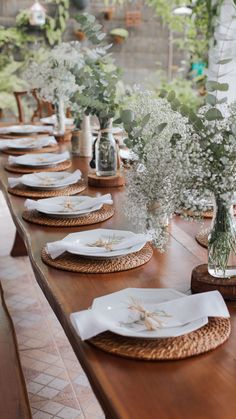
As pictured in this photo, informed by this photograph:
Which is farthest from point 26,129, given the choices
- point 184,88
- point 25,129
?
point 184,88

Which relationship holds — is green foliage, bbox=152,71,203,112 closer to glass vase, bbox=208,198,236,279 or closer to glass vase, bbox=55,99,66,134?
glass vase, bbox=55,99,66,134

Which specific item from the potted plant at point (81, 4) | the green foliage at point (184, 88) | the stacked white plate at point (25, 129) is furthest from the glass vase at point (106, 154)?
the potted plant at point (81, 4)

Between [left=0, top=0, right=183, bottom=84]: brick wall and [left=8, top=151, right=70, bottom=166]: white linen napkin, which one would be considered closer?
[left=8, top=151, right=70, bottom=166]: white linen napkin

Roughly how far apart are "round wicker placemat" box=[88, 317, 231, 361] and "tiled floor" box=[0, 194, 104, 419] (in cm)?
116

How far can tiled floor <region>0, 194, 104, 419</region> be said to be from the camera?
2.17 metres

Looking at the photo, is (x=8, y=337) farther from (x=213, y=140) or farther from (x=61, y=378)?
(x=213, y=140)

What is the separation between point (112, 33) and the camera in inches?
263

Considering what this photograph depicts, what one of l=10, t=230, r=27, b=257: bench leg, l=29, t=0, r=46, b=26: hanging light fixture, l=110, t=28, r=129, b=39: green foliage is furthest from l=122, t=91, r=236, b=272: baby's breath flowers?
l=110, t=28, r=129, b=39: green foliage

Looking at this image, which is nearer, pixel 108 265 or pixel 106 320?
pixel 106 320

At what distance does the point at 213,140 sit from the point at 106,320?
45cm

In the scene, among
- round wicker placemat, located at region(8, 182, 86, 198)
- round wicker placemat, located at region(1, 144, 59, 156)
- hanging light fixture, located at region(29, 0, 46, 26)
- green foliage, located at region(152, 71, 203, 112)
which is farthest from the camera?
green foliage, located at region(152, 71, 203, 112)

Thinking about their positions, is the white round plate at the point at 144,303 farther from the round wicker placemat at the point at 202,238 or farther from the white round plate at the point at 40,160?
the white round plate at the point at 40,160

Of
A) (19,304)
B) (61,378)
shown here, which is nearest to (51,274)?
(61,378)

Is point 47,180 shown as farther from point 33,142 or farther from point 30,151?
point 33,142
